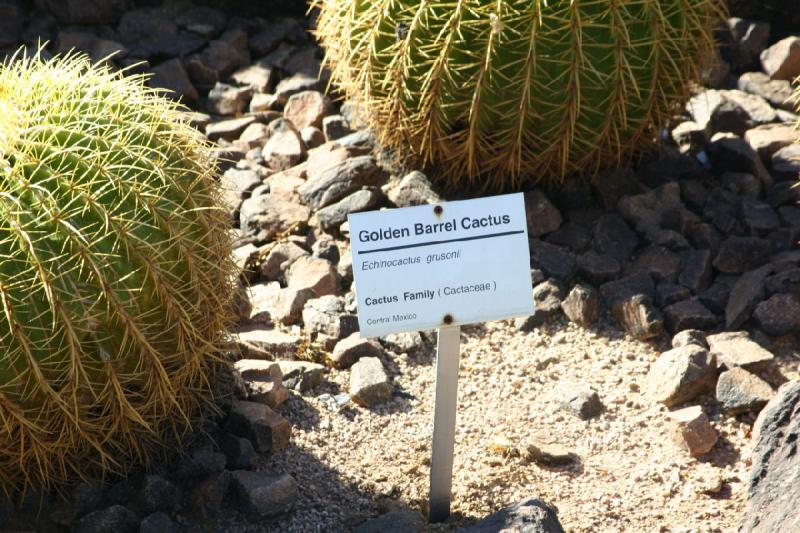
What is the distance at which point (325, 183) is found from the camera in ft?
13.4

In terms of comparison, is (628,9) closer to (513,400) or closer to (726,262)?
(726,262)

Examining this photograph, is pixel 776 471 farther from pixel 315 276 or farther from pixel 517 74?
pixel 315 276

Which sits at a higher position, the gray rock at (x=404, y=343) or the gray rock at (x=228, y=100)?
the gray rock at (x=228, y=100)

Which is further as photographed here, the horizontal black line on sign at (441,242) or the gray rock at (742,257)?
the gray rock at (742,257)

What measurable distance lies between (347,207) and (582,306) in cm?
102

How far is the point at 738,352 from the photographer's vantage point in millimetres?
3205

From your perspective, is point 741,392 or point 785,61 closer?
point 741,392

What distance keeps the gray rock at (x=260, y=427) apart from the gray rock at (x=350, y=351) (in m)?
0.46

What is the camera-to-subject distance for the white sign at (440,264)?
246cm

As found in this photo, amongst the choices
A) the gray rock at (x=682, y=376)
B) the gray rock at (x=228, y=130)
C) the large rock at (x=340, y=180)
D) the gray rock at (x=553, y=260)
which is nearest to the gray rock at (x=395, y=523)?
the gray rock at (x=682, y=376)

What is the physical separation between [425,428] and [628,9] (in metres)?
1.59

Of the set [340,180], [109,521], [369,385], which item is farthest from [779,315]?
[109,521]

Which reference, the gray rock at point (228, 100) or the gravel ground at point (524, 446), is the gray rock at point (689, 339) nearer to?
the gravel ground at point (524, 446)

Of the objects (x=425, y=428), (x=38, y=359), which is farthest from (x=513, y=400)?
(x=38, y=359)
